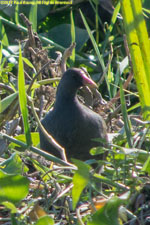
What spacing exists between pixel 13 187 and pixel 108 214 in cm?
34

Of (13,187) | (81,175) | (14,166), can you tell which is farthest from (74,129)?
(81,175)

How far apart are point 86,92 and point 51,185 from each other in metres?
0.85

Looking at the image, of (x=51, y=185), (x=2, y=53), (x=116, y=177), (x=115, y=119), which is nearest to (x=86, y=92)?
(x=115, y=119)

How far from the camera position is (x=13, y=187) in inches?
79.0

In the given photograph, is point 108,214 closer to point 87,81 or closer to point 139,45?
point 139,45

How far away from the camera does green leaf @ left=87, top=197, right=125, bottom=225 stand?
1798mm

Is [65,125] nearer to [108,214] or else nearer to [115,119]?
[115,119]

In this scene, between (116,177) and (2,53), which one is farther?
(2,53)

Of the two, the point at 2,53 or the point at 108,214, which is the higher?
the point at 2,53

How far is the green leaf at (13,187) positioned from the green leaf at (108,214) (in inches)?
10.4

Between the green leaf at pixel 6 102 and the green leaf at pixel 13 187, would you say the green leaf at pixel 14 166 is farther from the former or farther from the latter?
the green leaf at pixel 6 102

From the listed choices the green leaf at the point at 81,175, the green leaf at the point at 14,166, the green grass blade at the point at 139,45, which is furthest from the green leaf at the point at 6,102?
the green leaf at the point at 81,175

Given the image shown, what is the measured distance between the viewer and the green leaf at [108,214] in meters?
1.80

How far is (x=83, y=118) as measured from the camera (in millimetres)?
2816
